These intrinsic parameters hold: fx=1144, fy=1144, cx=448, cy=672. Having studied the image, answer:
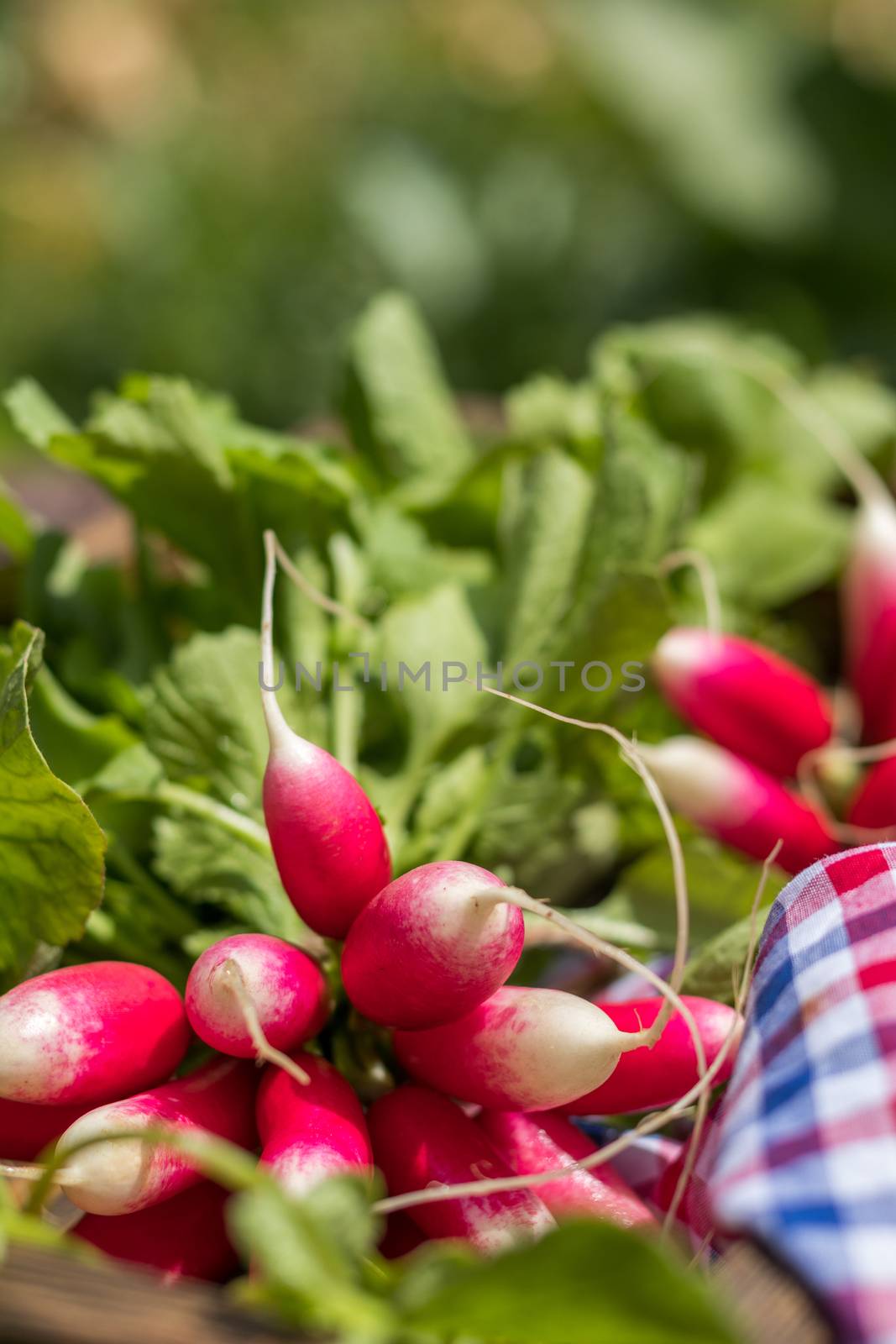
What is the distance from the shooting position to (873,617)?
762 mm

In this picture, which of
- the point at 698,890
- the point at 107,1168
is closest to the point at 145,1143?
the point at 107,1168

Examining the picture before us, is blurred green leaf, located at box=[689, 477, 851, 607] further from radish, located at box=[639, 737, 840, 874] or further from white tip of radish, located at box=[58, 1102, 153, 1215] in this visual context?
white tip of radish, located at box=[58, 1102, 153, 1215]

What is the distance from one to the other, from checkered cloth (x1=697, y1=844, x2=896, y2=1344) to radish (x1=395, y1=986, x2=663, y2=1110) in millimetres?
51

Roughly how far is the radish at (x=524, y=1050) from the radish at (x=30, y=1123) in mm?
141

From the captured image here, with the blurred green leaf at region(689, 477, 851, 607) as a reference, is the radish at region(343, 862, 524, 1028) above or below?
above

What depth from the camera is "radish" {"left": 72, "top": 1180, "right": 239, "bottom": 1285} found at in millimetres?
431

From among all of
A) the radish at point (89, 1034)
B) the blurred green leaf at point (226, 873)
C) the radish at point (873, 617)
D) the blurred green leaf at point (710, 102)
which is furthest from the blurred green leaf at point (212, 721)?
the blurred green leaf at point (710, 102)

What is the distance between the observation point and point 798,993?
16.3 inches

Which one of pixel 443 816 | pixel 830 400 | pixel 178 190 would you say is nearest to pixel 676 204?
pixel 178 190

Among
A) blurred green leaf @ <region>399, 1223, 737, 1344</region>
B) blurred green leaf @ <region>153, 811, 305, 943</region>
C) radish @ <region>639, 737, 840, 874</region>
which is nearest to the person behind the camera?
blurred green leaf @ <region>399, 1223, 737, 1344</region>

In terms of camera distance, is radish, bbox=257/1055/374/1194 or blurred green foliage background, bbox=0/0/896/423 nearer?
radish, bbox=257/1055/374/1194

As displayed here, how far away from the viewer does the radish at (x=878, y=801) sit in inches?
25.0

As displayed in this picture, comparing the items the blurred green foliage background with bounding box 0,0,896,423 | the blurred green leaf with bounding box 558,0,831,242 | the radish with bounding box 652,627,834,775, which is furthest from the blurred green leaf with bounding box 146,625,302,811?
the blurred green leaf with bounding box 558,0,831,242

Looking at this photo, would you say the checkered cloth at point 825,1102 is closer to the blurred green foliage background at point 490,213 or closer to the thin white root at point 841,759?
the thin white root at point 841,759
